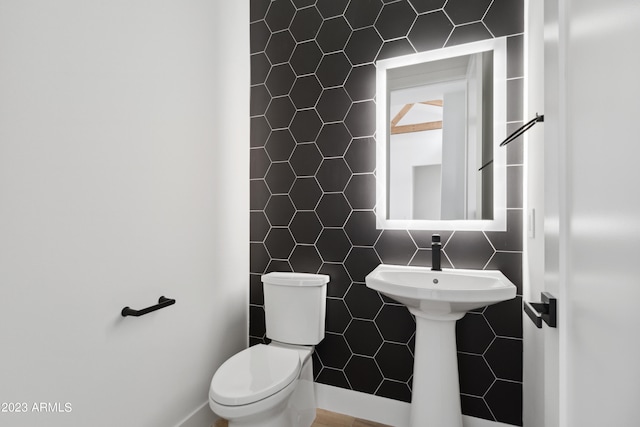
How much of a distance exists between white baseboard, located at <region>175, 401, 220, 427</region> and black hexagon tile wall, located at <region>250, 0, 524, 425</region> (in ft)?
1.66

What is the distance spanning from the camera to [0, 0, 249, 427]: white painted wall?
1.00 metres

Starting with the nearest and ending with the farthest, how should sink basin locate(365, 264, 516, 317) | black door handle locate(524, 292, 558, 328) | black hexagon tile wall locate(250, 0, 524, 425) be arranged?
black door handle locate(524, 292, 558, 328) < sink basin locate(365, 264, 516, 317) < black hexagon tile wall locate(250, 0, 524, 425)

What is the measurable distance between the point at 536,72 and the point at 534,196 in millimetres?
536

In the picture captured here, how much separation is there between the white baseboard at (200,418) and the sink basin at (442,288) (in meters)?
1.17

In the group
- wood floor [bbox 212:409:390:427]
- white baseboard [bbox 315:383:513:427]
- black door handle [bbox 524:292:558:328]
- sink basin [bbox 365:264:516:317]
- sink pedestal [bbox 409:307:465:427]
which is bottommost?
wood floor [bbox 212:409:390:427]

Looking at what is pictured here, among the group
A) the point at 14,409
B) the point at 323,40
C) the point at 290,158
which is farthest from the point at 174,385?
the point at 323,40

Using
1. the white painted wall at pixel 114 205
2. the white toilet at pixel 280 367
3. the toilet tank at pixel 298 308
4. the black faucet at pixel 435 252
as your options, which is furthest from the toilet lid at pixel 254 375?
the black faucet at pixel 435 252

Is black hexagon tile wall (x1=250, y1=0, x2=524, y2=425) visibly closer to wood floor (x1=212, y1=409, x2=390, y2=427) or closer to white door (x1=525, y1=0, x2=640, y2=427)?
wood floor (x1=212, y1=409, x2=390, y2=427)

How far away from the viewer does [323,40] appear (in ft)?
6.39

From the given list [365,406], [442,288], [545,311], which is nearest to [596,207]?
[545,311]

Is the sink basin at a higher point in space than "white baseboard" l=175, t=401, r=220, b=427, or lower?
higher

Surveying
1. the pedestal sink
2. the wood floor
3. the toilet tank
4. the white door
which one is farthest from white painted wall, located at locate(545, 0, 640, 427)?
the wood floor

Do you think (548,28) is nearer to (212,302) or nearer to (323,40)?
(323,40)

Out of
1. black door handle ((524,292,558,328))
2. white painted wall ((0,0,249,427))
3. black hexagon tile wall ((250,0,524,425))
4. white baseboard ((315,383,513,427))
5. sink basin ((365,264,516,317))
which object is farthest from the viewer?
white baseboard ((315,383,513,427))
